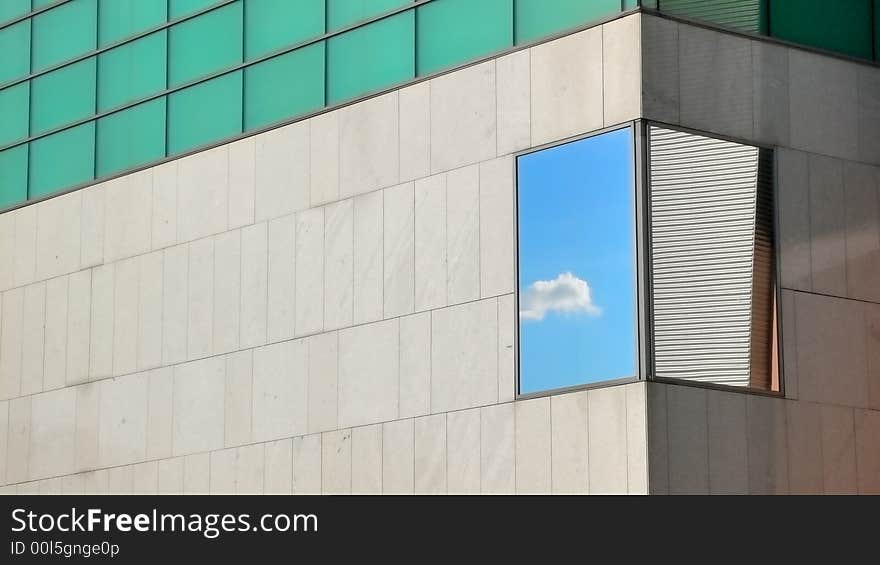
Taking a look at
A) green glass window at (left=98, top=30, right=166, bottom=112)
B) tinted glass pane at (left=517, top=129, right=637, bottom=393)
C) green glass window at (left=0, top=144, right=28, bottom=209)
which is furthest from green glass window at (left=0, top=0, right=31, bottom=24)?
tinted glass pane at (left=517, top=129, right=637, bottom=393)

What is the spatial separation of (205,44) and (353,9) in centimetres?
428

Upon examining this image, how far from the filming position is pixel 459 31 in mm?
34656

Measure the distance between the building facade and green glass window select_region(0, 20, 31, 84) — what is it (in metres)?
3.63

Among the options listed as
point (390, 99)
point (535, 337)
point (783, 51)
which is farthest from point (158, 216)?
point (783, 51)

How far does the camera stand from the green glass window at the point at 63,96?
42375 mm

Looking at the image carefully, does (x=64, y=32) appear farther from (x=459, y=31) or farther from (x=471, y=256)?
(x=471, y=256)

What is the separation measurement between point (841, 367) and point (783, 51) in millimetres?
5217

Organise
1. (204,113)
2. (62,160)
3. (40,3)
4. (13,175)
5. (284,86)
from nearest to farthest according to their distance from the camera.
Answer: (284,86), (204,113), (62,160), (13,175), (40,3)

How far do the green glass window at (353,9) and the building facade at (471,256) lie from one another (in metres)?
0.05

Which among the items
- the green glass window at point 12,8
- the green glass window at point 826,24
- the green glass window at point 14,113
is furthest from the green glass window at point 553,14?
the green glass window at point 12,8

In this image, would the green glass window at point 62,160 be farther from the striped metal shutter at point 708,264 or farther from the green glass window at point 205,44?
the striped metal shutter at point 708,264

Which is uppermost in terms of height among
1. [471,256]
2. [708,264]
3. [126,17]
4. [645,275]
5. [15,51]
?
[15,51]

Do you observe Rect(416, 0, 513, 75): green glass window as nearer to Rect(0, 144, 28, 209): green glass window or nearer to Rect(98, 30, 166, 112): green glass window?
Rect(98, 30, 166, 112): green glass window

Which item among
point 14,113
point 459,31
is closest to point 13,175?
point 14,113
